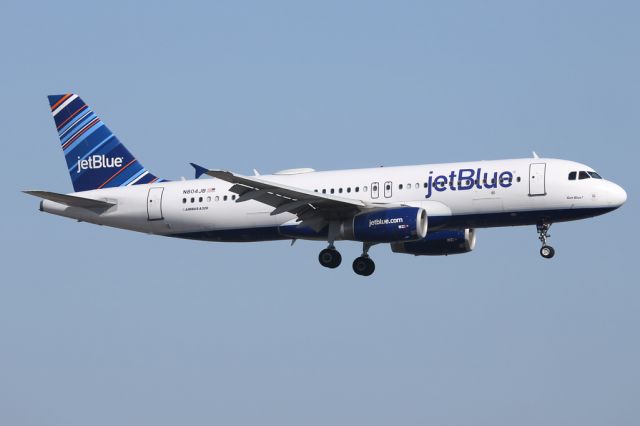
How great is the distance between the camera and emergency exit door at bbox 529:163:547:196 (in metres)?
57.7

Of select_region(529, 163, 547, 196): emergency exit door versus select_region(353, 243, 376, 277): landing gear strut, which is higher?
select_region(529, 163, 547, 196): emergency exit door

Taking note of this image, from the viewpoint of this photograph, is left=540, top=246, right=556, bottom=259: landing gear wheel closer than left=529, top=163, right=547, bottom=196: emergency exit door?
No

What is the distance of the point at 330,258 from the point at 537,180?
9342mm

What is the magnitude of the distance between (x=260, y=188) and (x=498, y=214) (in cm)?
966

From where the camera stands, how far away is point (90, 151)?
66.9 m

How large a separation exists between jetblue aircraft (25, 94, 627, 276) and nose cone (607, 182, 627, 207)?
4 centimetres

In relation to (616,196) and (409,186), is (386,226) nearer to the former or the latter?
(409,186)

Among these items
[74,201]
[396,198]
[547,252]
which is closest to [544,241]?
[547,252]

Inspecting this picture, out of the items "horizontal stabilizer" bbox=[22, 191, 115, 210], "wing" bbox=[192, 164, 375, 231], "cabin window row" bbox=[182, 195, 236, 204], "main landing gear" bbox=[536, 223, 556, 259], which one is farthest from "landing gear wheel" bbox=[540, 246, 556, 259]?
"horizontal stabilizer" bbox=[22, 191, 115, 210]

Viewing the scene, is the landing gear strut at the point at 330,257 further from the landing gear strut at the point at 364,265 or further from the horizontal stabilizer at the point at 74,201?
the horizontal stabilizer at the point at 74,201

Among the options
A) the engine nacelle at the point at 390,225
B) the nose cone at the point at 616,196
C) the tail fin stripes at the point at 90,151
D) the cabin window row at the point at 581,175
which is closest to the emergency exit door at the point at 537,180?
the cabin window row at the point at 581,175

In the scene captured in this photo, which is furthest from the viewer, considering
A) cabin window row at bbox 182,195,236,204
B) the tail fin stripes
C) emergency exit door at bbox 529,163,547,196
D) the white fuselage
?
the tail fin stripes

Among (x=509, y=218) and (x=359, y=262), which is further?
(x=359, y=262)

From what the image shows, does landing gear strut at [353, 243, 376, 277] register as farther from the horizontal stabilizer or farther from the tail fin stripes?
the horizontal stabilizer
